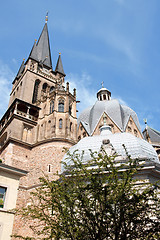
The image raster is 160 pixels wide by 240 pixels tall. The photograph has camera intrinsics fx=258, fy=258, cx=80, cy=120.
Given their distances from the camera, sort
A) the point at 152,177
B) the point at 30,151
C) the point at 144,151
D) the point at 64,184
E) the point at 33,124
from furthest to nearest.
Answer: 1. the point at 33,124
2. the point at 30,151
3. the point at 144,151
4. the point at 152,177
5. the point at 64,184

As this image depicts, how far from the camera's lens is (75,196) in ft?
30.8

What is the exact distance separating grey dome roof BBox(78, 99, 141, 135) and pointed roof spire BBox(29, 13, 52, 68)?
483 inches

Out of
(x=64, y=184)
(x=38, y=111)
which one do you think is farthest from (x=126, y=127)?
→ (x=64, y=184)

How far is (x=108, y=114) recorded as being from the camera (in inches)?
1337

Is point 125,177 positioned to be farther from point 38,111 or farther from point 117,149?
point 38,111

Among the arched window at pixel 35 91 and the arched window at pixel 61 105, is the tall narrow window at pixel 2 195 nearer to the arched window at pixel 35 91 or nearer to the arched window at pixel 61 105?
the arched window at pixel 61 105

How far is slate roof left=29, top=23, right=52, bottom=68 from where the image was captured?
42.2m

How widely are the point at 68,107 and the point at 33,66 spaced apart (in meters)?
13.3

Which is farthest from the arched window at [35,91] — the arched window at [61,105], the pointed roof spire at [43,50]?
the arched window at [61,105]

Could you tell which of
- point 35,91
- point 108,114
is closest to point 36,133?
point 35,91

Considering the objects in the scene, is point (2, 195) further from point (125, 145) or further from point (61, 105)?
point (61, 105)

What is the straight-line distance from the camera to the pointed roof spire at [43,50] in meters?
42.2

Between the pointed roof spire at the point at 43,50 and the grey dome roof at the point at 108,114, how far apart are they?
40.2 ft

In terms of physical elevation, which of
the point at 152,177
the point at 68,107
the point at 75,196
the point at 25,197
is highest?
the point at 68,107
